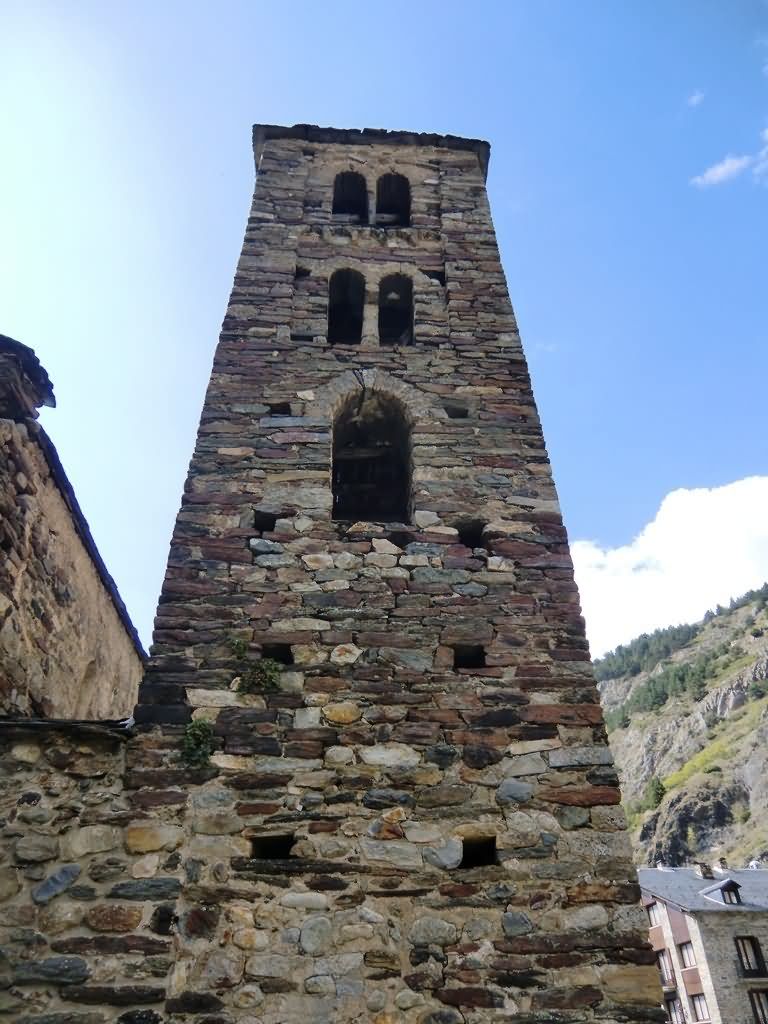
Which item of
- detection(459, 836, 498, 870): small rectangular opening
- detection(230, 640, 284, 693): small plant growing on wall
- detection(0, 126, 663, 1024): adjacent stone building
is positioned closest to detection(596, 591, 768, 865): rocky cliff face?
detection(0, 126, 663, 1024): adjacent stone building

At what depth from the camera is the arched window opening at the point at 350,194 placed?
11000 millimetres

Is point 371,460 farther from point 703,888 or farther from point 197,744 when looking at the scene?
point 703,888

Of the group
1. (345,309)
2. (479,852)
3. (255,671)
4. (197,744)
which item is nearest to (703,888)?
(345,309)

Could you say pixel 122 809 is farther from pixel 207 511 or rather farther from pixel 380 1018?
pixel 207 511

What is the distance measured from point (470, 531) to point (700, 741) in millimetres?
73811

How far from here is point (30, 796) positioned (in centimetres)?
455

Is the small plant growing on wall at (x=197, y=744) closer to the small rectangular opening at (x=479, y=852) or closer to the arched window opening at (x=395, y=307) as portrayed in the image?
the small rectangular opening at (x=479, y=852)

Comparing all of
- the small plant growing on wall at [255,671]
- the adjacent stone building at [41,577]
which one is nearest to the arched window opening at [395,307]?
the adjacent stone building at [41,577]

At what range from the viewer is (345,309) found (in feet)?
31.5

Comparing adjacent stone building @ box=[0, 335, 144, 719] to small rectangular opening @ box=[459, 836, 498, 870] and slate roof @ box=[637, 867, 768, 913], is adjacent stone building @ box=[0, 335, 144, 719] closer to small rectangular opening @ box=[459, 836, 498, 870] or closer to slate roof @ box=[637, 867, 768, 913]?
small rectangular opening @ box=[459, 836, 498, 870]

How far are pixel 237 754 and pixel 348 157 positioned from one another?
906 cm

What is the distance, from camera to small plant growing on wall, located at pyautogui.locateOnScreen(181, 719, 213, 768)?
4852 mm

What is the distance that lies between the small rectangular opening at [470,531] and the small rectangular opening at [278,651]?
69.8 inches

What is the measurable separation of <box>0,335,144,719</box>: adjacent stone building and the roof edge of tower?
6.04m
